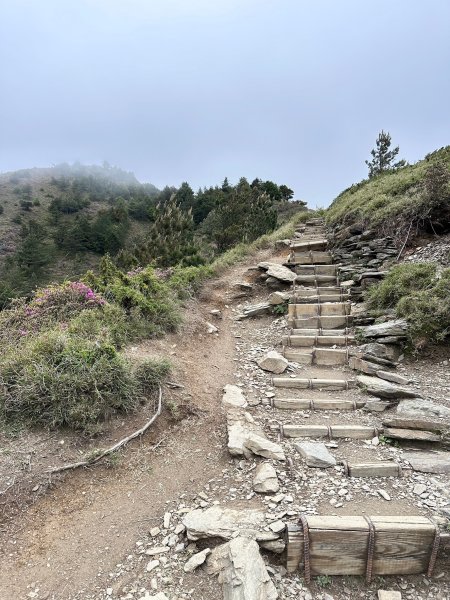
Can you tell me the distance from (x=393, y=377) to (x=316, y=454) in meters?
2.18

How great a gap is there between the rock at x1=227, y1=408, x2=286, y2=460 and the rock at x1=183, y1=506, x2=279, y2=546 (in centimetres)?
77

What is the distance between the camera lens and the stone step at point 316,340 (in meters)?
7.00

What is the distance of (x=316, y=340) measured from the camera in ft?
23.4

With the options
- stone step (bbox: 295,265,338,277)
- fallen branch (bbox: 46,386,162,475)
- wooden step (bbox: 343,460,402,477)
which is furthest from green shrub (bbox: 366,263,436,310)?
fallen branch (bbox: 46,386,162,475)

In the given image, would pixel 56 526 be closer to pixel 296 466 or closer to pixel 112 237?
pixel 296 466

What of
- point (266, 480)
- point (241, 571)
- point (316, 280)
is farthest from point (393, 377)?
point (316, 280)

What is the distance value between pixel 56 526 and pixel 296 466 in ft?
7.79

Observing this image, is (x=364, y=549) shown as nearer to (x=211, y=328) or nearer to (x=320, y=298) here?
(x=211, y=328)

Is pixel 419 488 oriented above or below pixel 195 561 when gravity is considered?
above

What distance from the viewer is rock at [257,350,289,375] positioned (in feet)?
20.3

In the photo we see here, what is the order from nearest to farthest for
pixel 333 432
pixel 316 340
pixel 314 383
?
1. pixel 333 432
2. pixel 314 383
3. pixel 316 340

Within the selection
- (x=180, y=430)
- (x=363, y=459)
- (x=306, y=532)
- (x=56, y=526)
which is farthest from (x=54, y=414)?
(x=363, y=459)

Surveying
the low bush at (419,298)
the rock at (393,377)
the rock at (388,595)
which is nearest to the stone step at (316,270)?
the low bush at (419,298)

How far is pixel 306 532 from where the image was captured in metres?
2.88
